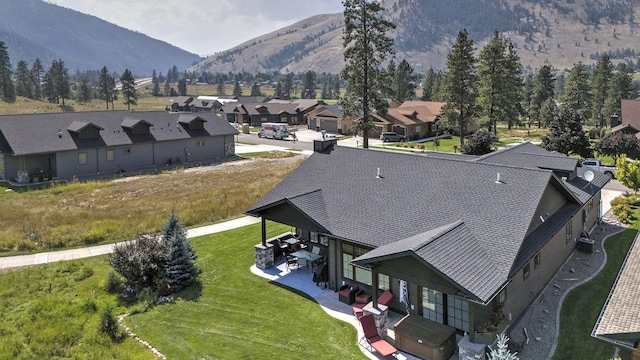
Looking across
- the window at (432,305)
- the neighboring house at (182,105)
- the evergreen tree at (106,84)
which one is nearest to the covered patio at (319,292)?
the window at (432,305)

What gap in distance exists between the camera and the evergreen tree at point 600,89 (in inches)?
3162

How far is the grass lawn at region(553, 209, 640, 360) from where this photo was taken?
14.1 metres

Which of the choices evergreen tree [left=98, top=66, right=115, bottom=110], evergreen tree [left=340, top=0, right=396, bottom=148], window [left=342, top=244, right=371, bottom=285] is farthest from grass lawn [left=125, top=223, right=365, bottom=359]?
evergreen tree [left=98, top=66, right=115, bottom=110]

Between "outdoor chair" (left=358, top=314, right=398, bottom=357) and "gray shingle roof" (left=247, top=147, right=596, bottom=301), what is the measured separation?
113 inches

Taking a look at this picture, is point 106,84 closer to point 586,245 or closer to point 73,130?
point 73,130

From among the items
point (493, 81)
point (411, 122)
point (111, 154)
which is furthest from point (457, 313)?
point (411, 122)

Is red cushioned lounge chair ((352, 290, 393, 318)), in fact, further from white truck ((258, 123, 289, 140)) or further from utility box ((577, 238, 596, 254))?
white truck ((258, 123, 289, 140))

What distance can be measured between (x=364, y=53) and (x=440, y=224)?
3018 cm

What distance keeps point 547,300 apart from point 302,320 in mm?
9696

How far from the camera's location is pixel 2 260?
72.3 ft

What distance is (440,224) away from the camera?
16391 millimetres

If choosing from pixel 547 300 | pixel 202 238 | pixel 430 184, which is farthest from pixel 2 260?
pixel 547 300

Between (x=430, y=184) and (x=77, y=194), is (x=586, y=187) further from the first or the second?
(x=77, y=194)

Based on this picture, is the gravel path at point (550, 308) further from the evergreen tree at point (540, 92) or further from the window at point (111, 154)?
the evergreen tree at point (540, 92)
